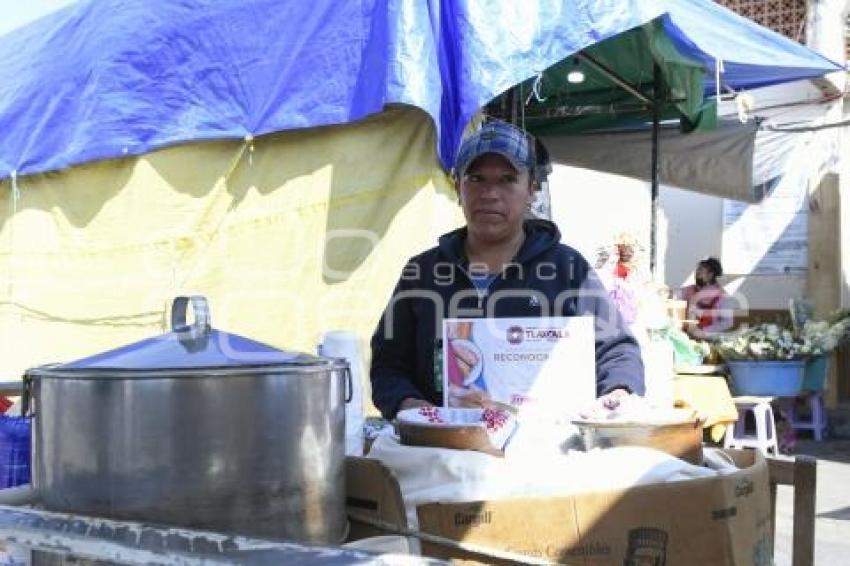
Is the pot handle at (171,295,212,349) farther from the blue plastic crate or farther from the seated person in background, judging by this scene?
the seated person in background

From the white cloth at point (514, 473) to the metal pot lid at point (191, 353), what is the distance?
0.96ft

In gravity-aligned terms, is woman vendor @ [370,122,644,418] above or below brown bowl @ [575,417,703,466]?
above

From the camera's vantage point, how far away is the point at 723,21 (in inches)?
202

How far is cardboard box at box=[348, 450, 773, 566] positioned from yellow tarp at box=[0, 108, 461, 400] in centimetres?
328

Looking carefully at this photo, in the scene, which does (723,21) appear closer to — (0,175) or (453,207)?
(453,207)

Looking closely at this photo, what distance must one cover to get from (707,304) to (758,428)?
177 centimetres

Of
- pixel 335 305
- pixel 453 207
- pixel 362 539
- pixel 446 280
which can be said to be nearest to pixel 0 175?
pixel 335 305

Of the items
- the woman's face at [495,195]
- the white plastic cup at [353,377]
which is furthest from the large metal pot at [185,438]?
the woman's face at [495,195]

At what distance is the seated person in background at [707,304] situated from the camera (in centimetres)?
771

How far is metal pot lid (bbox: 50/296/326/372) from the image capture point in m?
1.07

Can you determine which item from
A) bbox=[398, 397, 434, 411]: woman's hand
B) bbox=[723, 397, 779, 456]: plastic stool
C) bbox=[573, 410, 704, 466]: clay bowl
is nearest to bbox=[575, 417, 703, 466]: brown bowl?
bbox=[573, 410, 704, 466]: clay bowl

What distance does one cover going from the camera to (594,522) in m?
1.29

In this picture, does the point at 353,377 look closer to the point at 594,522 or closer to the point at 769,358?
the point at 594,522

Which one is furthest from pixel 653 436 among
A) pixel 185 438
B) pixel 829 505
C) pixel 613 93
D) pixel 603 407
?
pixel 613 93
